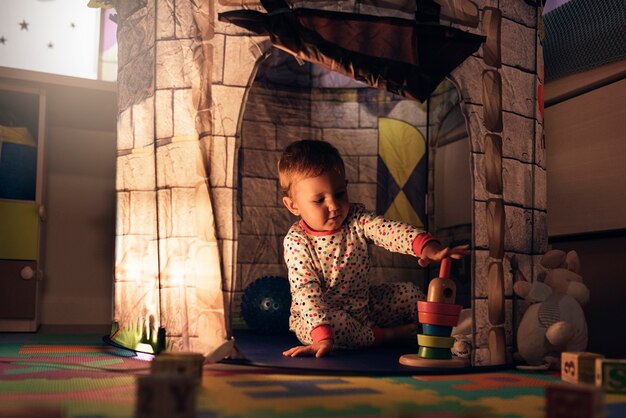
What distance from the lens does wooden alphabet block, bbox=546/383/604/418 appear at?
0.99 meters

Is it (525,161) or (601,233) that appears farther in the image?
(601,233)

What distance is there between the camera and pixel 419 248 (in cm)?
206

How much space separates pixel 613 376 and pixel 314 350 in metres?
0.84

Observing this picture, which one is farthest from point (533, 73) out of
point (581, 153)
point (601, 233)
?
point (601, 233)

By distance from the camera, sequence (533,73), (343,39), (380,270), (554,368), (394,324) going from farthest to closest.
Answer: (380,270)
(394,324)
(533,73)
(343,39)
(554,368)

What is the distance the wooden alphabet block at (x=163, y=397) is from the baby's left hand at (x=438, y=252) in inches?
42.6

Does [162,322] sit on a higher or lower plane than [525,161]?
lower

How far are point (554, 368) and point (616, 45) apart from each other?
113 cm

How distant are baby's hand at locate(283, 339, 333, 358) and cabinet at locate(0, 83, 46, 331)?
1.37 metres

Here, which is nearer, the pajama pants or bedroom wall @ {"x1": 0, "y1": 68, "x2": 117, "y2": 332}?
the pajama pants

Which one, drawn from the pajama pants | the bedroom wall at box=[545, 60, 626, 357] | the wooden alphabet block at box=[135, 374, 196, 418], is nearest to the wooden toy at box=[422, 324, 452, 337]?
the pajama pants

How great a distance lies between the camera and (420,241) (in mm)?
2068

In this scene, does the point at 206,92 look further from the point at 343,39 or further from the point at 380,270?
the point at 380,270

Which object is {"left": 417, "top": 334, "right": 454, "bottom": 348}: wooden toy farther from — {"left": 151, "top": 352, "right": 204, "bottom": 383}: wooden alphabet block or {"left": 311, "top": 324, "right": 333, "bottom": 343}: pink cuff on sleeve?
{"left": 151, "top": 352, "right": 204, "bottom": 383}: wooden alphabet block
